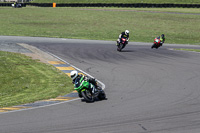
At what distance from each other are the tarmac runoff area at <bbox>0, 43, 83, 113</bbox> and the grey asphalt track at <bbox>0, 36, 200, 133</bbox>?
709 millimetres

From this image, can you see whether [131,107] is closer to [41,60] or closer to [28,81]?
[28,81]

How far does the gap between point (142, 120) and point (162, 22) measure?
143 ft

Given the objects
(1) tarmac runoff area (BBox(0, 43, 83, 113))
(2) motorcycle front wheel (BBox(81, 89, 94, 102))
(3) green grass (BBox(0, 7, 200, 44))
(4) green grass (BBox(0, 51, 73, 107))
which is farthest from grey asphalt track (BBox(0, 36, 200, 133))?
(3) green grass (BBox(0, 7, 200, 44))

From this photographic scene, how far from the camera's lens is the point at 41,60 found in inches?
891

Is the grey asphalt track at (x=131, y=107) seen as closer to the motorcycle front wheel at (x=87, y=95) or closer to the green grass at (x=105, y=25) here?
the motorcycle front wheel at (x=87, y=95)

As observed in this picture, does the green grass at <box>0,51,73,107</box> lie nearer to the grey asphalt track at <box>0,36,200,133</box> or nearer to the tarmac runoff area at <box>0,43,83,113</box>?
the tarmac runoff area at <box>0,43,83,113</box>

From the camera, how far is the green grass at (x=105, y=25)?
136 feet

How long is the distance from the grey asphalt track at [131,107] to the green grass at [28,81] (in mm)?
1880

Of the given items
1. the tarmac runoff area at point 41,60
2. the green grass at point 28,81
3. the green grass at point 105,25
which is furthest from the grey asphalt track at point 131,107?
the green grass at point 105,25

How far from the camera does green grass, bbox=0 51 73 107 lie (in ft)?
47.4

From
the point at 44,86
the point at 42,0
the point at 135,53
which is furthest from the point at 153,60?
the point at 42,0

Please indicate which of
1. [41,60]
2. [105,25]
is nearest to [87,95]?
[41,60]

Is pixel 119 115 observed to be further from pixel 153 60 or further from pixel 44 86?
pixel 153 60

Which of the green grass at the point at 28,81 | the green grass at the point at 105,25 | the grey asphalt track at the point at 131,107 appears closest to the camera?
the grey asphalt track at the point at 131,107
